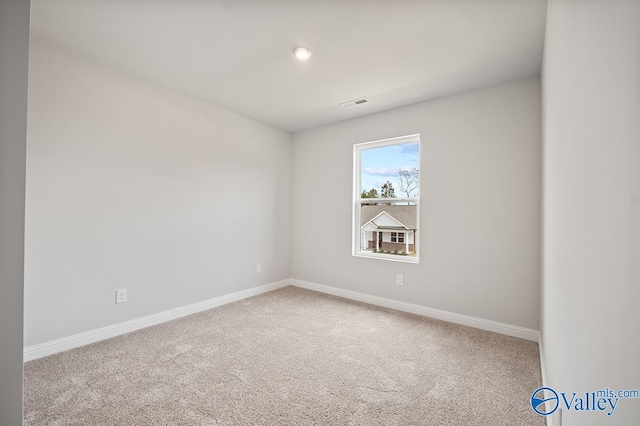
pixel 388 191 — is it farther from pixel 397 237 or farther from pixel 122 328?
pixel 122 328

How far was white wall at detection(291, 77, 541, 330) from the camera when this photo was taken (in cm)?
268

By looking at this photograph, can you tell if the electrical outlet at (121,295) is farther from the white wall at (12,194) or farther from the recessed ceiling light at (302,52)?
the recessed ceiling light at (302,52)

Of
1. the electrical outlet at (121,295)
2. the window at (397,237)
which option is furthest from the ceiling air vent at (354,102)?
the electrical outlet at (121,295)

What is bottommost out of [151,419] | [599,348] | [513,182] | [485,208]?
[151,419]

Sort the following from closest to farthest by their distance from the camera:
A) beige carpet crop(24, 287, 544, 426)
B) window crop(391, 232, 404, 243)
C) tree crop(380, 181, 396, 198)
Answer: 1. beige carpet crop(24, 287, 544, 426)
2. window crop(391, 232, 404, 243)
3. tree crop(380, 181, 396, 198)

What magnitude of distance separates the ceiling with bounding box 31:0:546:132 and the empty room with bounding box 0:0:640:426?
0.02 meters

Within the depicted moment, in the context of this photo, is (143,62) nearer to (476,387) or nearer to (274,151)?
(274,151)

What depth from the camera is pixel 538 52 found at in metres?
2.29

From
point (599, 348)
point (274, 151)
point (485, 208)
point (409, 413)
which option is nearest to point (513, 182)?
point (485, 208)

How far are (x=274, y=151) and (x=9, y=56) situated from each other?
369cm

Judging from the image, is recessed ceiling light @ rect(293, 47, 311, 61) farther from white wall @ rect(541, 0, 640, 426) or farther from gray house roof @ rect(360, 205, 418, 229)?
gray house roof @ rect(360, 205, 418, 229)

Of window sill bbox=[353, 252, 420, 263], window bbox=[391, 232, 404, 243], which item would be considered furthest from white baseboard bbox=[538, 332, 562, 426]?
window bbox=[391, 232, 404, 243]

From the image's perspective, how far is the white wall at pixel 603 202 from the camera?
47cm

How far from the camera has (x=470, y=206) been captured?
9.88 ft
